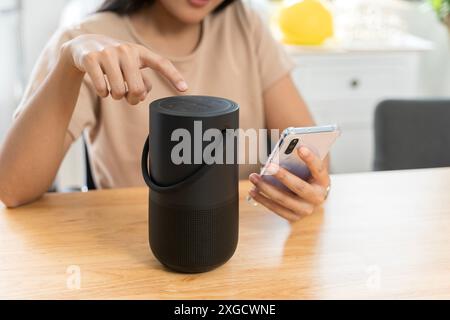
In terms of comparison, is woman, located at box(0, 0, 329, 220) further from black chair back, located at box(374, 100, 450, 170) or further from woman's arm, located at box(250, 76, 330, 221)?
black chair back, located at box(374, 100, 450, 170)

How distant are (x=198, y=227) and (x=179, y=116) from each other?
136 mm

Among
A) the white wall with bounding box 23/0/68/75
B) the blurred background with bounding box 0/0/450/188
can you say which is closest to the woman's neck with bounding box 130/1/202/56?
the blurred background with bounding box 0/0/450/188

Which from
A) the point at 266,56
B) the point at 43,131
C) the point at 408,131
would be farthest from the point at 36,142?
the point at 408,131

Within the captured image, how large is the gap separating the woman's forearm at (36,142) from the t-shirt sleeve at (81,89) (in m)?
0.11

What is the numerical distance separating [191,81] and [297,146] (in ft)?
1.58

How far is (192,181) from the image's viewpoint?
69 centimetres

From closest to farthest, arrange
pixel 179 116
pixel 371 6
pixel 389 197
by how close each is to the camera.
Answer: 1. pixel 179 116
2. pixel 389 197
3. pixel 371 6

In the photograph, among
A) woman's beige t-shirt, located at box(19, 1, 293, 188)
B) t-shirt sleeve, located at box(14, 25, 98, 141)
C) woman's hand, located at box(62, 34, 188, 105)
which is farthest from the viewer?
woman's beige t-shirt, located at box(19, 1, 293, 188)

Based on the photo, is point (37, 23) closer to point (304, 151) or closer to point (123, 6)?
point (123, 6)

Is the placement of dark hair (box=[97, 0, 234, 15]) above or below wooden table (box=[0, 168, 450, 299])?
above

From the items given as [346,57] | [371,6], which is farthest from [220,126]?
[371,6]

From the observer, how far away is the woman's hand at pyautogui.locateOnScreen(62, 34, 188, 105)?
0.78 meters
